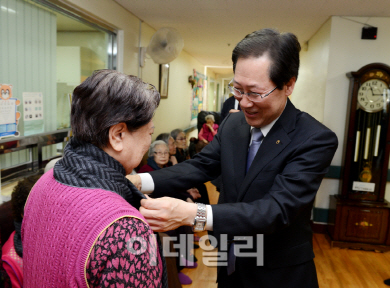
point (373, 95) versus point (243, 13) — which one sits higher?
point (243, 13)

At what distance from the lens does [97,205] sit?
2.48ft

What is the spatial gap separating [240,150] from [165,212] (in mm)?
520

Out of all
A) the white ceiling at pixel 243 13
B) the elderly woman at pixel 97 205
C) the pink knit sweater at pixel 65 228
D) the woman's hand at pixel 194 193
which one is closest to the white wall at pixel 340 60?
the white ceiling at pixel 243 13

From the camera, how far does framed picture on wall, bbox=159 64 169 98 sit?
5.80 meters

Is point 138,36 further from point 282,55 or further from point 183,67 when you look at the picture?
point 282,55

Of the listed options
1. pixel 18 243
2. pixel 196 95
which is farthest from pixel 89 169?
pixel 196 95

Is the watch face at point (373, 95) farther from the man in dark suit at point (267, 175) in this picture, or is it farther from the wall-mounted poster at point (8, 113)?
the wall-mounted poster at point (8, 113)

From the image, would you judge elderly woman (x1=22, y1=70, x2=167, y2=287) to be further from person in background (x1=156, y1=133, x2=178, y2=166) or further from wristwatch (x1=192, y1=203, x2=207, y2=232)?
person in background (x1=156, y1=133, x2=178, y2=166)

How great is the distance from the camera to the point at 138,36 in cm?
470

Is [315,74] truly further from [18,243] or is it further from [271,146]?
[18,243]

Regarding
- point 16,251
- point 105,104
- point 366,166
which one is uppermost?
point 105,104

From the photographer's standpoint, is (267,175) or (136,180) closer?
(267,175)

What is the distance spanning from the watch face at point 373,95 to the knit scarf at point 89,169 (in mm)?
3654

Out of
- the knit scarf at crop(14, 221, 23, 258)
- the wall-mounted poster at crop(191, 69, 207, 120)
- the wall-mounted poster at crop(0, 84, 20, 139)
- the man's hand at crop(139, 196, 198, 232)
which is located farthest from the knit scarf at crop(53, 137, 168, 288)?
the wall-mounted poster at crop(191, 69, 207, 120)
